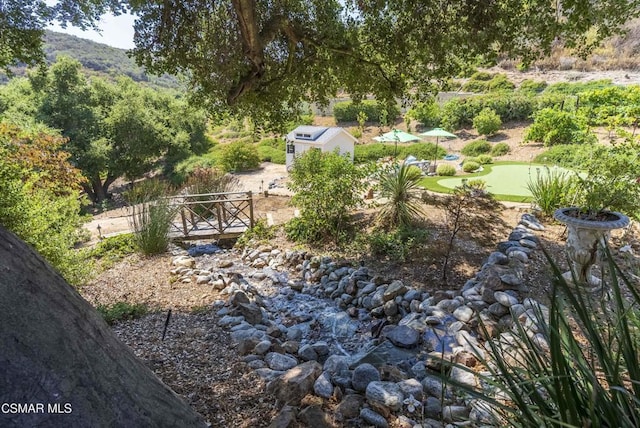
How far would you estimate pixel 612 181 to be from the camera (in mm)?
3879

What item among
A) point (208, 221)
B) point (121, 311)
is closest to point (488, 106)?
point (208, 221)

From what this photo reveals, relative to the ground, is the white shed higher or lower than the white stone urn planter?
higher

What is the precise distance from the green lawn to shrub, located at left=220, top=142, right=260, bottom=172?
1071 cm

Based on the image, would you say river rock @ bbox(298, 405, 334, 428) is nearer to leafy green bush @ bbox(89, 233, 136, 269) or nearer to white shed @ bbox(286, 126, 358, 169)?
leafy green bush @ bbox(89, 233, 136, 269)

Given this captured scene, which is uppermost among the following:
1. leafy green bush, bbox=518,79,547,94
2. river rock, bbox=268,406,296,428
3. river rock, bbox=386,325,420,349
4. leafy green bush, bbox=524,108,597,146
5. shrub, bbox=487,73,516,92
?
shrub, bbox=487,73,516,92

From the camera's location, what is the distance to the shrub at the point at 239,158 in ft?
54.0

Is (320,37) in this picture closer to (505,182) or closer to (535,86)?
(505,182)

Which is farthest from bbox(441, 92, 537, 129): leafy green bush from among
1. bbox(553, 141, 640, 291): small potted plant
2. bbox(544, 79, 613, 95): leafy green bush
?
bbox(553, 141, 640, 291): small potted plant

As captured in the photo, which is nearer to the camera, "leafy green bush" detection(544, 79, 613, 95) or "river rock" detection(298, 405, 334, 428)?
"river rock" detection(298, 405, 334, 428)

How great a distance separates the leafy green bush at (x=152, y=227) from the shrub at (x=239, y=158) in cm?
1021

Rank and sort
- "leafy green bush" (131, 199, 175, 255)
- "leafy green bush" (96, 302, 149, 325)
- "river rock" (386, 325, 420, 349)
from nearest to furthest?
1. "river rock" (386, 325, 420, 349)
2. "leafy green bush" (96, 302, 149, 325)
3. "leafy green bush" (131, 199, 175, 255)

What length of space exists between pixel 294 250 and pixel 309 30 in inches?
129

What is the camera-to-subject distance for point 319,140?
520 inches

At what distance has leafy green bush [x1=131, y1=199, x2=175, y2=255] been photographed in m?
5.98
